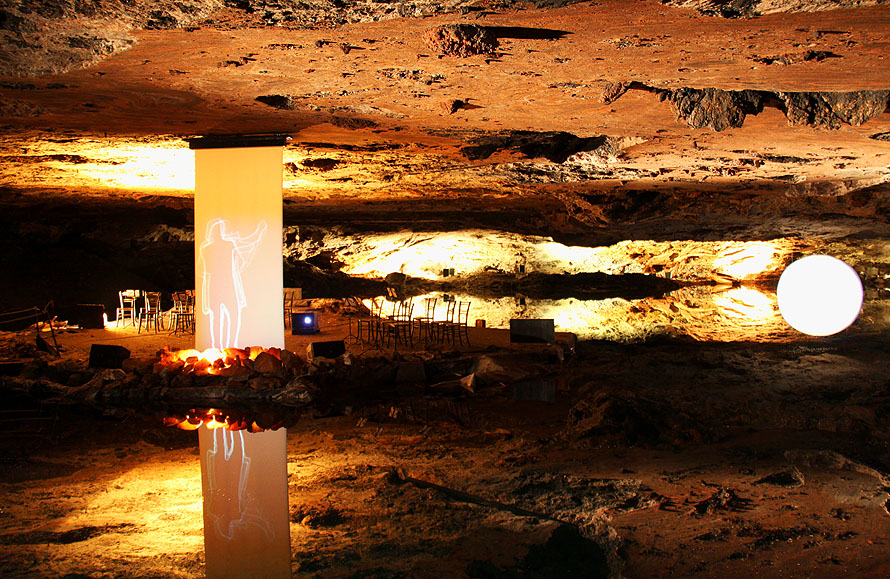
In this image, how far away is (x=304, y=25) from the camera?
3.12 meters

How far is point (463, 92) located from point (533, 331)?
5058 millimetres

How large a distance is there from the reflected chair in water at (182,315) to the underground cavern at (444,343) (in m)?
0.47

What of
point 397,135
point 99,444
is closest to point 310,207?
point 397,135

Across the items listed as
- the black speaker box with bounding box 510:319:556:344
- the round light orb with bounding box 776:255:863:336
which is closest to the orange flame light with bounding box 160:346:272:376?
the black speaker box with bounding box 510:319:556:344

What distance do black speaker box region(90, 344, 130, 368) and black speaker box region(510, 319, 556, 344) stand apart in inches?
207

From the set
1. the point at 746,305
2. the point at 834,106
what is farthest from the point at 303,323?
the point at 746,305

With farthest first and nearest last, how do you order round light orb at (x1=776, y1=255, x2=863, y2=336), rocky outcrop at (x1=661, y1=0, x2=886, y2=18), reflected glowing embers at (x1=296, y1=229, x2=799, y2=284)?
reflected glowing embers at (x1=296, y1=229, x2=799, y2=284) < round light orb at (x1=776, y1=255, x2=863, y2=336) < rocky outcrop at (x1=661, y1=0, x2=886, y2=18)

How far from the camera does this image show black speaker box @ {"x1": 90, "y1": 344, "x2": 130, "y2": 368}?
7188 millimetres

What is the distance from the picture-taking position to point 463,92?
14.2ft

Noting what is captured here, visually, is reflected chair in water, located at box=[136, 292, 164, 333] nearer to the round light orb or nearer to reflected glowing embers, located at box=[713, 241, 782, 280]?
the round light orb

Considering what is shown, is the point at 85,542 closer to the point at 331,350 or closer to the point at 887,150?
the point at 331,350

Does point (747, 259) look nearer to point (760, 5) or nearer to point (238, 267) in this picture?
point (238, 267)

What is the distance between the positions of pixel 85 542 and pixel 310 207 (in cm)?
848

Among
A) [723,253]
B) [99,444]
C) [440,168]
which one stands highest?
[440,168]
